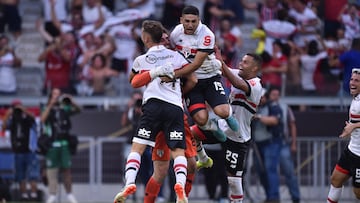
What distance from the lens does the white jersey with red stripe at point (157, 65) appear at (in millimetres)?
15875

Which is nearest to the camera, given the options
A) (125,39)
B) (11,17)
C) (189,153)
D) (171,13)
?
(189,153)

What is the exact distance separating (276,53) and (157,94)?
1076cm

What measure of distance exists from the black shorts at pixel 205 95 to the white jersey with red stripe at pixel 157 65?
28.7 inches

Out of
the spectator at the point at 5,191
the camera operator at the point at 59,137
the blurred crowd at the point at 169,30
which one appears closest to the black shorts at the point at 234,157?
the spectator at the point at 5,191

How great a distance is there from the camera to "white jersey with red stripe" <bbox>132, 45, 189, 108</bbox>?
15.9 meters

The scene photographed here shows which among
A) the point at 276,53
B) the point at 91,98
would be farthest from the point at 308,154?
the point at 91,98

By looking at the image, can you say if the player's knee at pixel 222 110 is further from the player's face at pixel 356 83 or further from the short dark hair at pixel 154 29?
the player's face at pixel 356 83

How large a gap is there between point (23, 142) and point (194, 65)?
8.80 m

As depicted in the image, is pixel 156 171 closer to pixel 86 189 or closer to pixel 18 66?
pixel 86 189

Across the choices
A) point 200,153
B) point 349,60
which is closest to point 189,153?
point 200,153

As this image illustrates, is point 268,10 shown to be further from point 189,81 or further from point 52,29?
point 189,81

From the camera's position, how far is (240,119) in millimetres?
17625

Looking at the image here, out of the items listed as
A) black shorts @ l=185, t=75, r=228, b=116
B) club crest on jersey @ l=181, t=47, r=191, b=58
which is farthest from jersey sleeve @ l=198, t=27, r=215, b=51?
black shorts @ l=185, t=75, r=228, b=116

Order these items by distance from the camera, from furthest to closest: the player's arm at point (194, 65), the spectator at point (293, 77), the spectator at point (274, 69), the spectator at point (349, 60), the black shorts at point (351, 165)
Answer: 1. the spectator at point (293, 77)
2. the spectator at point (274, 69)
3. the spectator at point (349, 60)
4. the black shorts at point (351, 165)
5. the player's arm at point (194, 65)
